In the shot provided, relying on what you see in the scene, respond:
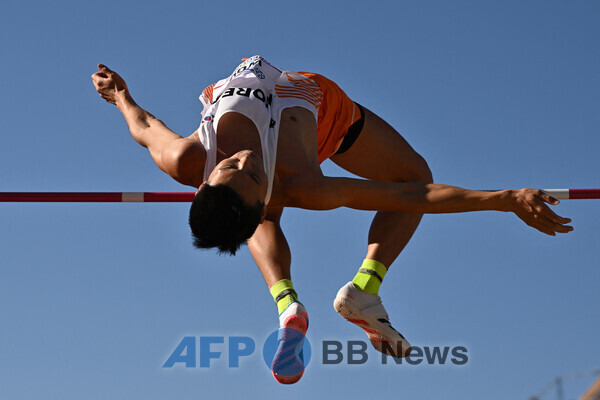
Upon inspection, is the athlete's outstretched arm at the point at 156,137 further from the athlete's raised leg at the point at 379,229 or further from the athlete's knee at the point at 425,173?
the athlete's knee at the point at 425,173

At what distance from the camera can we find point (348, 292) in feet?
20.9

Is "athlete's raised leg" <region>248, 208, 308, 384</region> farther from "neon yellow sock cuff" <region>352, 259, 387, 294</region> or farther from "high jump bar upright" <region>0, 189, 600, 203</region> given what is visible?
"high jump bar upright" <region>0, 189, 600, 203</region>

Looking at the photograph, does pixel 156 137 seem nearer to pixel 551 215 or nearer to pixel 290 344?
pixel 290 344

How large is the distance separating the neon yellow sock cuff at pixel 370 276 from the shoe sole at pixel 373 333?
0.19 metres

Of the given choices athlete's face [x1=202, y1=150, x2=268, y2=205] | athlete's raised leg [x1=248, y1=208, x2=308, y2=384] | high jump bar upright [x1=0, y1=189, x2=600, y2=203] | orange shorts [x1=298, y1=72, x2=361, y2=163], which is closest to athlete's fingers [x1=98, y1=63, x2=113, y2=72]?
high jump bar upright [x1=0, y1=189, x2=600, y2=203]

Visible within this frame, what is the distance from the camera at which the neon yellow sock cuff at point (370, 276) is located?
253 inches

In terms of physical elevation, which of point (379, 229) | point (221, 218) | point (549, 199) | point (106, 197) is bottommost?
point (221, 218)

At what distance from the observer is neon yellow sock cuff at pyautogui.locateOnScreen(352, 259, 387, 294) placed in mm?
6422

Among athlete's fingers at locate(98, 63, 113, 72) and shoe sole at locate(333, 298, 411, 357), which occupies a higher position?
athlete's fingers at locate(98, 63, 113, 72)

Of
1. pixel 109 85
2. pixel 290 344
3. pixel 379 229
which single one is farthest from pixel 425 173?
pixel 109 85

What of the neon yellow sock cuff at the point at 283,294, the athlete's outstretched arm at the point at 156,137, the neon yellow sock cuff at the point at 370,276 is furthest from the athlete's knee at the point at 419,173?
the athlete's outstretched arm at the point at 156,137

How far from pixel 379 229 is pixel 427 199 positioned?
1.17 metres

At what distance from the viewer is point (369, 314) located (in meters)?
6.37

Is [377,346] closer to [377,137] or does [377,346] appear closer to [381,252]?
[381,252]
